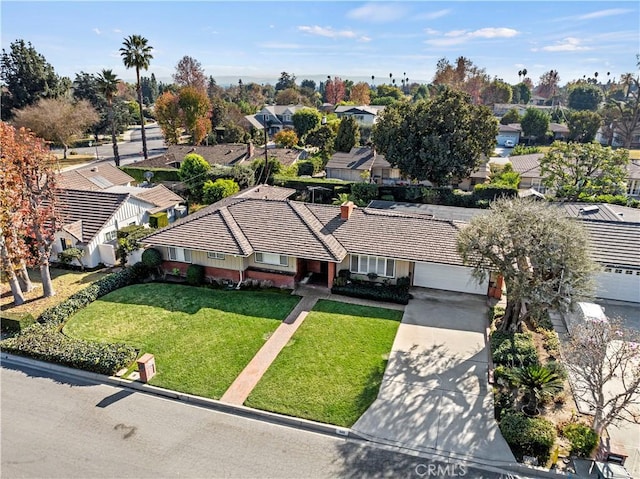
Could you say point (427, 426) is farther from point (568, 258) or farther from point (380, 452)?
point (568, 258)

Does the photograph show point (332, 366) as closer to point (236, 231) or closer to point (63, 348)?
point (236, 231)

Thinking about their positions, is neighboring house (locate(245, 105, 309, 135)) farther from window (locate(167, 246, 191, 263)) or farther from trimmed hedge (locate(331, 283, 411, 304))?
trimmed hedge (locate(331, 283, 411, 304))

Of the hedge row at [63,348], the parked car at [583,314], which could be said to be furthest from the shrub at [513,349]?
the hedge row at [63,348]

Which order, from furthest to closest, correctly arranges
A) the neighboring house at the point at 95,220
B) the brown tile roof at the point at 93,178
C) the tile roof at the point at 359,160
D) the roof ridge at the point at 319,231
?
the tile roof at the point at 359,160 → the brown tile roof at the point at 93,178 → the neighboring house at the point at 95,220 → the roof ridge at the point at 319,231

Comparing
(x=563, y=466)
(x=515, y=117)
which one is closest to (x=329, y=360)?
(x=563, y=466)

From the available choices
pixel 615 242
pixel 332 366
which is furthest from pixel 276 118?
pixel 332 366

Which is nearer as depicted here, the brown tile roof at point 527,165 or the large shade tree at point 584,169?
the large shade tree at point 584,169

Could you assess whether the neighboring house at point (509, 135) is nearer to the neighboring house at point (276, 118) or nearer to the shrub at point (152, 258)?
the neighboring house at point (276, 118)
